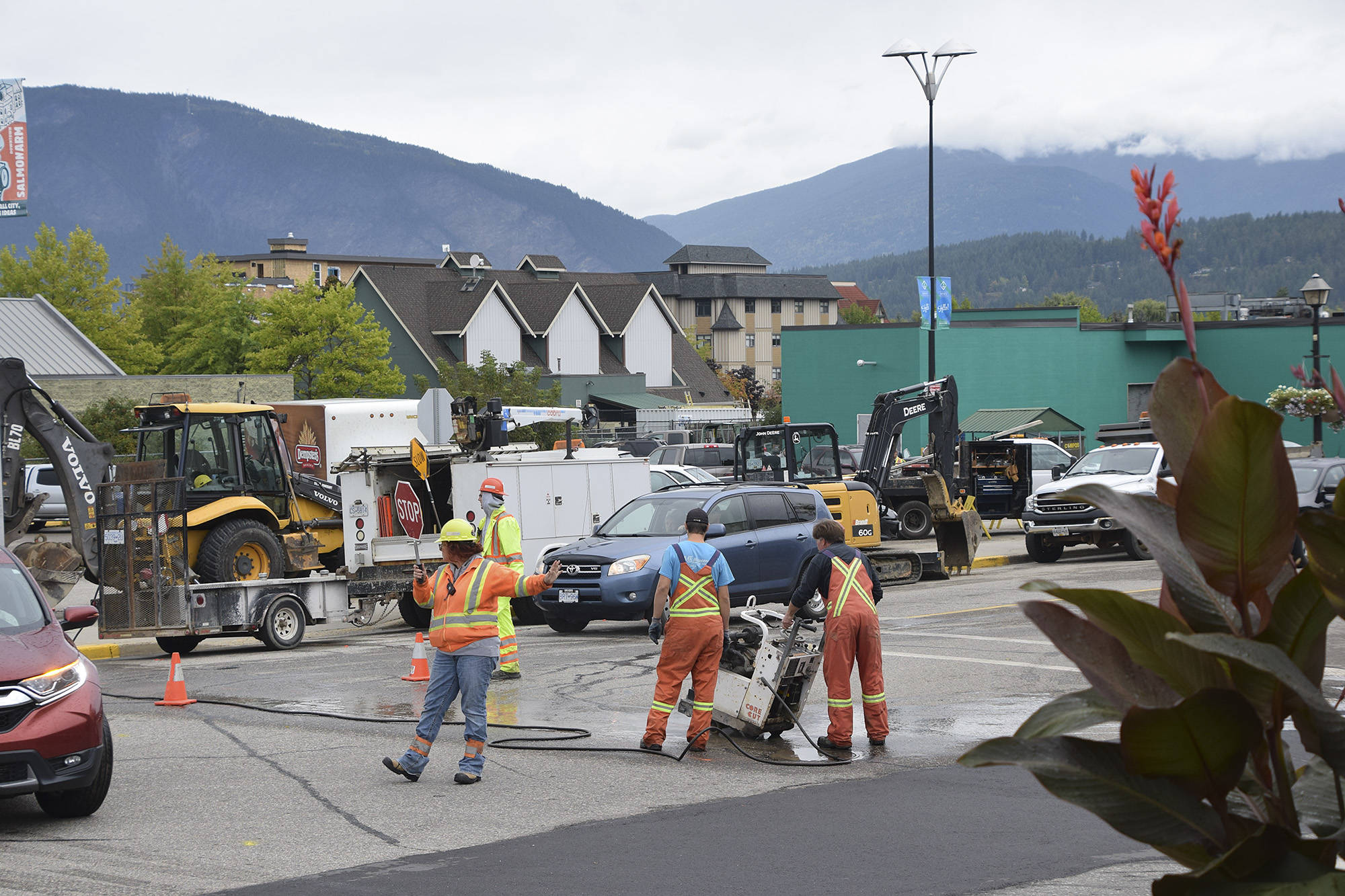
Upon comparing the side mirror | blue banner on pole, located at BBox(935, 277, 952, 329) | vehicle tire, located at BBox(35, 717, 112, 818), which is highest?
blue banner on pole, located at BBox(935, 277, 952, 329)

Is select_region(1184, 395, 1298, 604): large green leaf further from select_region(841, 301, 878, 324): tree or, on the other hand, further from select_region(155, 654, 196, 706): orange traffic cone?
select_region(841, 301, 878, 324): tree

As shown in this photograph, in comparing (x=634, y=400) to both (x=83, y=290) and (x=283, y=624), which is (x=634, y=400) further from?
(x=283, y=624)

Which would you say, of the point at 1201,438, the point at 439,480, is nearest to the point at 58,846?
the point at 1201,438

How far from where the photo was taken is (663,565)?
10.5 metres

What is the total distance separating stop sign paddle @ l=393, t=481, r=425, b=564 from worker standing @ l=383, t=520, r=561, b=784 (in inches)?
374

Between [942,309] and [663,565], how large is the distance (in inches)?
858

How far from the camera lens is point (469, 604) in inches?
362

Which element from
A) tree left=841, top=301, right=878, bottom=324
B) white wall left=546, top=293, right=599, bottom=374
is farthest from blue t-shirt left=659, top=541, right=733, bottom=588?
tree left=841, top=301, right=878, bottom=324

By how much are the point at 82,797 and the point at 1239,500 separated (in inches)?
322

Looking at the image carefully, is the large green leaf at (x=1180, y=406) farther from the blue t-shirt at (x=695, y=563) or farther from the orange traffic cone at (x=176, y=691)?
the orange traffic cone at (x=176, y=691)

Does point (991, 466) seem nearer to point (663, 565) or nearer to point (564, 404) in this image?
point (663, 565)

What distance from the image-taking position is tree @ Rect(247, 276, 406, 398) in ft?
170

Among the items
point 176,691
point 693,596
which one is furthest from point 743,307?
point 693,596

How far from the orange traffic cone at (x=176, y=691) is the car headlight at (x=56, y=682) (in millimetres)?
4266
